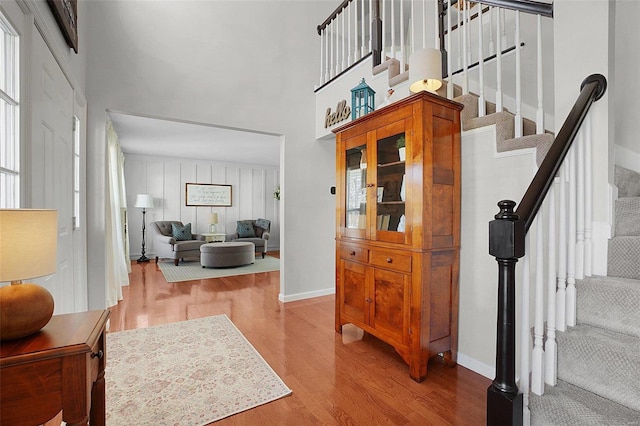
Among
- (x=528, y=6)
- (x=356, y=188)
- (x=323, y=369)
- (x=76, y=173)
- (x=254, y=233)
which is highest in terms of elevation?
(x=528, y=6)

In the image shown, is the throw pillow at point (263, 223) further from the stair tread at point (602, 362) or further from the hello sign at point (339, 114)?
the stair tread at point (602, 362)

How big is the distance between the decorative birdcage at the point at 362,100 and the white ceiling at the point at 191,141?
166 cm

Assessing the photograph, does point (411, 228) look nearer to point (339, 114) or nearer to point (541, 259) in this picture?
point (541, 259)

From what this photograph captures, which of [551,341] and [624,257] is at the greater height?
[624,257]

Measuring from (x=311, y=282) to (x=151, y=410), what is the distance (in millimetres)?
2518

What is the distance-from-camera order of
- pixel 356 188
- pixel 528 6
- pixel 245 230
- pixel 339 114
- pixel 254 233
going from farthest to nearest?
pixel 254 233
pixel 245 230
pixel 339 114
pixel 356 188
pixel 528 6

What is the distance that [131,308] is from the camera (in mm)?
3625

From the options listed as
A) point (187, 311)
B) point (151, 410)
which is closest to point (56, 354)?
point (151, 410)

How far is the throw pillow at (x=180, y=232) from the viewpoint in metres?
7.15

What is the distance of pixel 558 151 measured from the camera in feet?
4.22

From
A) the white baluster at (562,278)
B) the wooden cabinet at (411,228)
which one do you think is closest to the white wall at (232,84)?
the wooden cabinet at (411,228)

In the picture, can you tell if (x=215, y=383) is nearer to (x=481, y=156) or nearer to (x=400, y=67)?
(x=481, y=156)

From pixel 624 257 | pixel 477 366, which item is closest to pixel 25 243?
pixel 624 257

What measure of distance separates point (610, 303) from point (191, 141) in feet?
21.0
